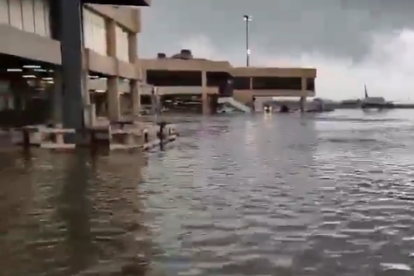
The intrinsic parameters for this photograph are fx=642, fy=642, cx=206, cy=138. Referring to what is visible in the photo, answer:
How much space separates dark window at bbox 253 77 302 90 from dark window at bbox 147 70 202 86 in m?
16.6

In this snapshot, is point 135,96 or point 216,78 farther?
point 216,78

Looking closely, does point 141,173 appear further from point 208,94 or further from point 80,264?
point 208,94

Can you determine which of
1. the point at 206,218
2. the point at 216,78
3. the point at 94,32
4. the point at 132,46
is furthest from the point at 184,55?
the point at 206,218

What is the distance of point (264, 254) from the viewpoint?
7500mm

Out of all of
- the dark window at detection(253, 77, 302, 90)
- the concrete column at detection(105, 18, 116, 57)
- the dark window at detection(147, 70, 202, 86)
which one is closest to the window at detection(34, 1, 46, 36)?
the concrete column at detection(105, 18, 116, 57)

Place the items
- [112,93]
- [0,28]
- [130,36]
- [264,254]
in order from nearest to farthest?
[264,254] < [0,28] < [112,93] < [130,36]

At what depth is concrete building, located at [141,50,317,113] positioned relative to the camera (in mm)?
93875

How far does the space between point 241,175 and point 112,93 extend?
3872 centimetres

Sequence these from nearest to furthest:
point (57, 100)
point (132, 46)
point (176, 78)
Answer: point (57, 100) < point (132, 46) < point (176, 78)

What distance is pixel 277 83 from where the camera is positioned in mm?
109625

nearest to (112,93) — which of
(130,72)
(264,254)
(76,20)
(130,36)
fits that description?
(130,72)

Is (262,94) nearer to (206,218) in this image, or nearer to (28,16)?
(28,16)

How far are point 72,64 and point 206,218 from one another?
1826cm

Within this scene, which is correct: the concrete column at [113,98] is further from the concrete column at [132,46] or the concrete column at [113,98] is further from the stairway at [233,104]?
the stairway at [233,104]
